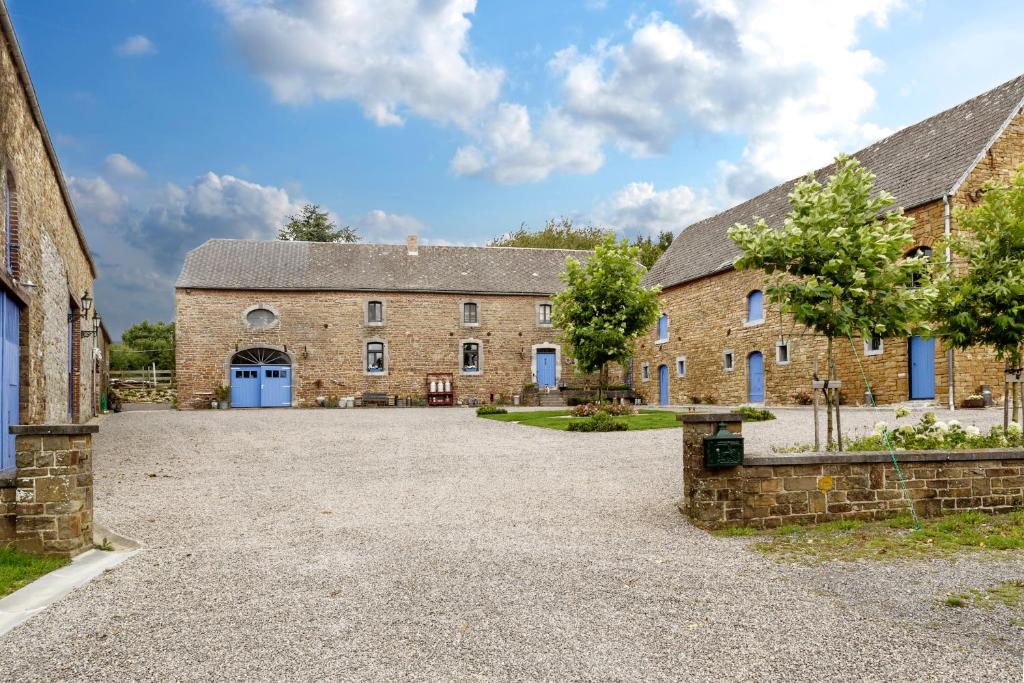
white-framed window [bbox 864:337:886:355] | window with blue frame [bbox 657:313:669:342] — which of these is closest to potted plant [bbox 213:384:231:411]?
window with blue frame [bbox 657:313:669:342]

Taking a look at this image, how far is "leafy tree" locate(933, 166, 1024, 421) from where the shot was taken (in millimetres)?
8852

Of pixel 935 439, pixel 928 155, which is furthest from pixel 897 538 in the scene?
pixel 928 155

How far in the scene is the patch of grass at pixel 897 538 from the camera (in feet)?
19.9

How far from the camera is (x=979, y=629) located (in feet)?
14.2

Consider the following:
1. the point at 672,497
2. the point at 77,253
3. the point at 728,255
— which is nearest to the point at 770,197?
the point at 728,255

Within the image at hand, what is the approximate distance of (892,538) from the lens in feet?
21.3

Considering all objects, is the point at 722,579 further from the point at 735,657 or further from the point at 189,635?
the point at 189,635

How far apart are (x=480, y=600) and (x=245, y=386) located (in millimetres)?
30975

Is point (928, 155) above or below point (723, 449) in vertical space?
above

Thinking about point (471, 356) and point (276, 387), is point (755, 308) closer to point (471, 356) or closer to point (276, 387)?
point (471, 356)

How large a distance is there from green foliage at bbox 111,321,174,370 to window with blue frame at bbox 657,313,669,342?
1998 inches

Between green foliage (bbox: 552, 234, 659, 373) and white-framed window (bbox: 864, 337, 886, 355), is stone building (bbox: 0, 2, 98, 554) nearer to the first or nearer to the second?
green foliage (bbox: 552, 234, 659, 373)

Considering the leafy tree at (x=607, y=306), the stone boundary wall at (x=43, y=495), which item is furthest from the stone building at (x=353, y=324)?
the stone boundary wall at (x=43, y=495)

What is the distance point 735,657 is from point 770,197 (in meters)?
27.0
